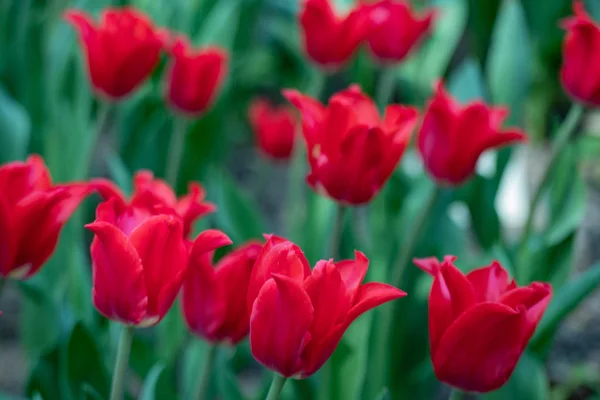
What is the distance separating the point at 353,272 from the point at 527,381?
43cm

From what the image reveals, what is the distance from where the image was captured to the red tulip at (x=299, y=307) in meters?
0.47

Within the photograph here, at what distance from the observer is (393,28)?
1.03m

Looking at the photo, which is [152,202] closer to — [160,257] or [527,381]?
[160,257]

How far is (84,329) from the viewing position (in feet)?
2.35

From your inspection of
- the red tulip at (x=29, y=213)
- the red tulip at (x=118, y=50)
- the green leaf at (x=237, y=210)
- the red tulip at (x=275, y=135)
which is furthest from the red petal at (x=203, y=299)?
the red tulip at (x=275, y=135)

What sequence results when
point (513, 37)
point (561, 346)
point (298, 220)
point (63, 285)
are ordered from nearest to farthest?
point (63, 285), point (513, 37), point (298, 220), point (561, 346)

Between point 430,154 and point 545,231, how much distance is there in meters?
0.39

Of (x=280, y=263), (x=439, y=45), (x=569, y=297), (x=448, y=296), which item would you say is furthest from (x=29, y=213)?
(x=439, y=45)

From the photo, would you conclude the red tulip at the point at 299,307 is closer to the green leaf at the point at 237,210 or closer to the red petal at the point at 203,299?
the red petal at the point at 203,299

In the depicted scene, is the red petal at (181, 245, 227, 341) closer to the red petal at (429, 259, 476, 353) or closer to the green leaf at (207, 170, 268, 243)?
the red petal at (429, 259, 476, 353)

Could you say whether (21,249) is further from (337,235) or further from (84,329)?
(337,235)

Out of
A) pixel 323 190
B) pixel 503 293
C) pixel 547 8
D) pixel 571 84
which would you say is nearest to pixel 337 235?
pixel 323 190

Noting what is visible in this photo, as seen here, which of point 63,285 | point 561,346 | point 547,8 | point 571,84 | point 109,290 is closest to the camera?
point 109,290

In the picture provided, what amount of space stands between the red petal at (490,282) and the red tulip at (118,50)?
1.70 ft
